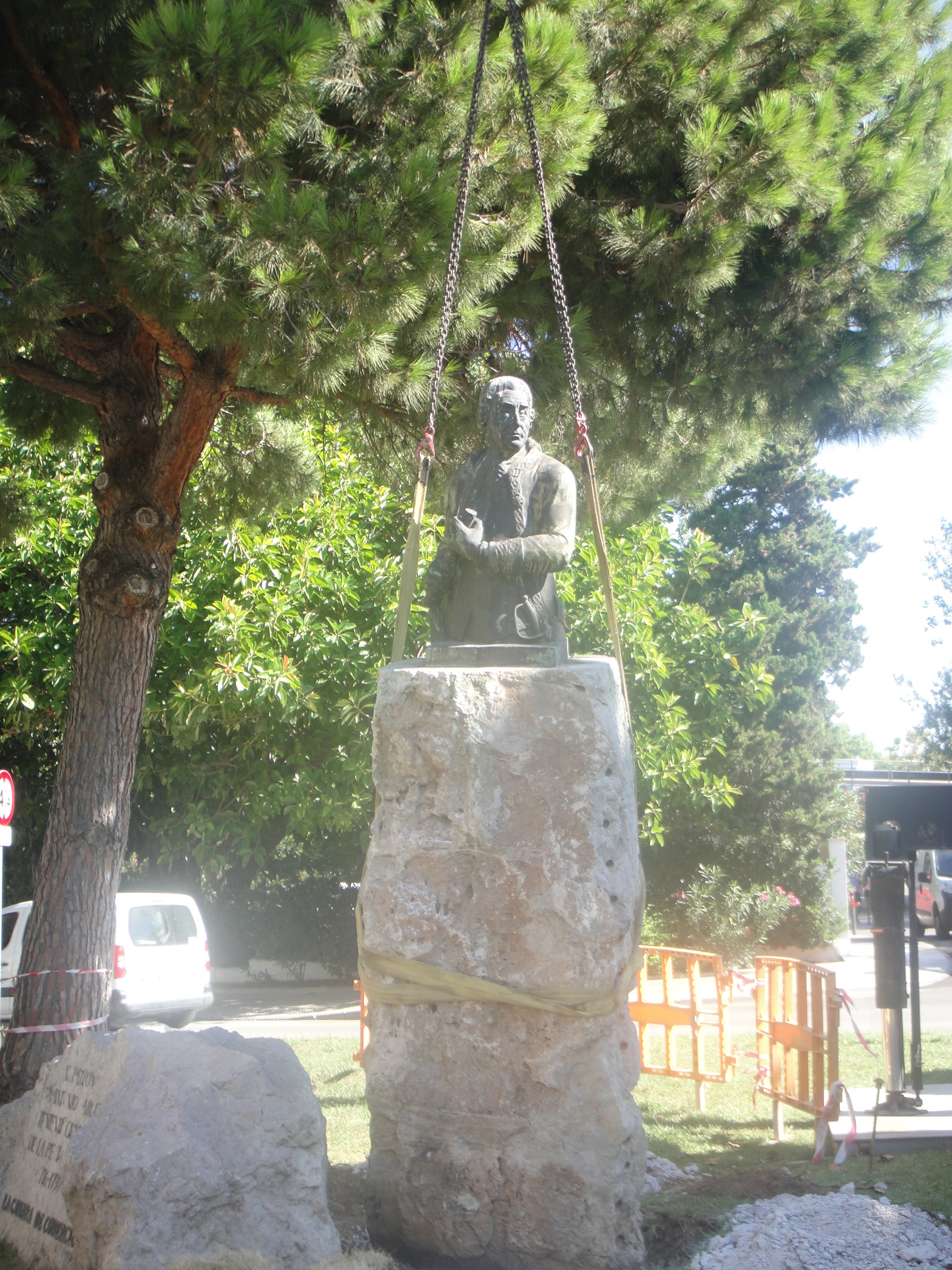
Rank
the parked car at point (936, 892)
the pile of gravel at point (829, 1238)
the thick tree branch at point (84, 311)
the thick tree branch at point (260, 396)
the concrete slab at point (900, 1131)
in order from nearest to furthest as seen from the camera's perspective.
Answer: the pile of gravel at point (829, 1238) < the concrete slab at point (900, 1131) < the thick tree branch at point (84, 311) < the thick tree branch at point (260, 396) < the parked car at point (936, 892)

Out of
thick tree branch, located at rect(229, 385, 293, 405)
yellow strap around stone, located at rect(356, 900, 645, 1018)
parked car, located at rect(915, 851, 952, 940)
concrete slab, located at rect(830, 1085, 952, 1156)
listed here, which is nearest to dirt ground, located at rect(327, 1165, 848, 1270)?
concrete slab, located at rect(830, 1085, 952, 1156)

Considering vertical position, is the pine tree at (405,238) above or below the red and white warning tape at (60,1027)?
above

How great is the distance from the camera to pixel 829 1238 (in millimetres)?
3754

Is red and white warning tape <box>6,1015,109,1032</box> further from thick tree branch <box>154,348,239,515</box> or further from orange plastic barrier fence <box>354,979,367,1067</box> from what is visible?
thick tree branch <box>154,348,239,515</box>

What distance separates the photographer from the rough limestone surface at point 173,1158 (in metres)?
3.18

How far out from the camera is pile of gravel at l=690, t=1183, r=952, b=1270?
359cm

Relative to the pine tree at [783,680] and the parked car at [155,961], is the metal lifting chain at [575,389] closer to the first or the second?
the pine tree at [783,680]

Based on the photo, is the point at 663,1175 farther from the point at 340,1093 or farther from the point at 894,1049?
the point at 340,1093

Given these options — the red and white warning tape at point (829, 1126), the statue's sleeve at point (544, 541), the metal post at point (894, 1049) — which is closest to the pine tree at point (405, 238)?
the statue's sleeve at point (544, 541)

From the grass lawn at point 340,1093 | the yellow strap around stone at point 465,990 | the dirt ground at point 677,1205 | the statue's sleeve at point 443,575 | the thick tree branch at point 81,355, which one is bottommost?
the grass lawn at point 340,1093

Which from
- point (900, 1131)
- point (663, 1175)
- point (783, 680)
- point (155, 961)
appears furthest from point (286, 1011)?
point (783, 680)

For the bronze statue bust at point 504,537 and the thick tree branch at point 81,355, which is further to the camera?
the thick tree branch at point 81,355

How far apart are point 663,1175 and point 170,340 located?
4795 millimetres

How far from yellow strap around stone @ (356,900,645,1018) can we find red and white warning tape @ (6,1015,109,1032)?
236 cm
